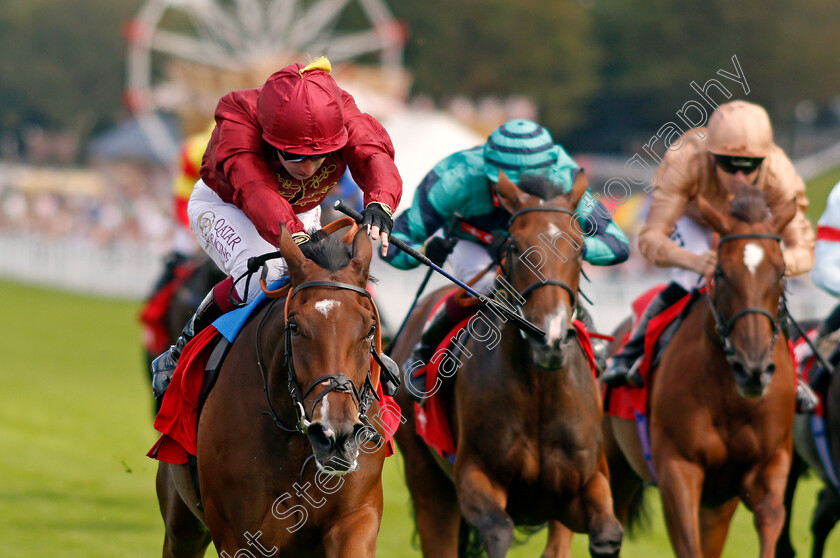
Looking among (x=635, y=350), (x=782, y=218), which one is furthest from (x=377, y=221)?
(x=635, y=350)

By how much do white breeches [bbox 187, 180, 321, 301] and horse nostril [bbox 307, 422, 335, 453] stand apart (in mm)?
1072

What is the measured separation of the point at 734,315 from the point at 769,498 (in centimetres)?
87

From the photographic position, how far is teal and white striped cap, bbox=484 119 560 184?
555 centimetres

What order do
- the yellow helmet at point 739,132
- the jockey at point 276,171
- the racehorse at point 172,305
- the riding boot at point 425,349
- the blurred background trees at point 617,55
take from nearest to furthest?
the jockey at point 276,171 < the riding boot at point 425,349 < the yellow helmet at point 739,132 < the racehorse at point 172,305 < the blurred background trees at point 617,55

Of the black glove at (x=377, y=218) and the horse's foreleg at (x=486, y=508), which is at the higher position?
the black glove at (x=377, y=218)

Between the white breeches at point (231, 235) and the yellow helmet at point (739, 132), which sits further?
the yellow helmet at point (739, 132)

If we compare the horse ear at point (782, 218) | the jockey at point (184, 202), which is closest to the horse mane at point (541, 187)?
the horse ear at point (782, 218)

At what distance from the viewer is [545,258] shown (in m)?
4.79

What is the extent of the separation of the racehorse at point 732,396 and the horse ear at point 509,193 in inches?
36.6

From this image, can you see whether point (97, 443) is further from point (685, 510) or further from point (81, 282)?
point (81, 282)

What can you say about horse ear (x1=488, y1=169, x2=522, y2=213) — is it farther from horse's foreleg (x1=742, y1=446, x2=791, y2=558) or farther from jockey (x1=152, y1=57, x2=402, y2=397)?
horse's foreleg (x1=742, y1=446, x2=791, y2=558)

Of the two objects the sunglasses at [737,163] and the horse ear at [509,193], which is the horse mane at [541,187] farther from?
the sunglasses at [737,163]

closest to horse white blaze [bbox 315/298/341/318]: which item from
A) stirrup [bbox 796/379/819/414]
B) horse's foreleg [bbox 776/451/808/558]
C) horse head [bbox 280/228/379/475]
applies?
horse head [bbox 280/228/379/475]

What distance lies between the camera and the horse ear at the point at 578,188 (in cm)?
510
